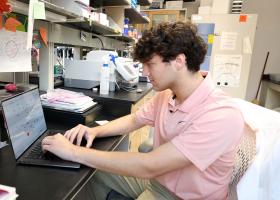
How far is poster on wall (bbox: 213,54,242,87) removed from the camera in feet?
11.8

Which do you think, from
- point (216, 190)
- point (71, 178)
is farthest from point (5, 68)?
point (216, 190)

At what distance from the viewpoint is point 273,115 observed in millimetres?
953

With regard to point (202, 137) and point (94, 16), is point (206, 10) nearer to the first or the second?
point (94, 16)

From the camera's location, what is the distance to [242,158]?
3.20 ft

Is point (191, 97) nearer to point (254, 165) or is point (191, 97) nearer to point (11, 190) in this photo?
point (254, 165)

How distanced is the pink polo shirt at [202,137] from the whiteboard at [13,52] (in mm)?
808

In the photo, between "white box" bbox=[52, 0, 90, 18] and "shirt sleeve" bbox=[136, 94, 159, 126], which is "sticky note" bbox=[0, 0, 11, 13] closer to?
"white box" bbox=[52, 0, 90, 18]

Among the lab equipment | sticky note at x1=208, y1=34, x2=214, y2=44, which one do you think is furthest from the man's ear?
sticky note at x1=208, y1=34, x2=214, y2=44

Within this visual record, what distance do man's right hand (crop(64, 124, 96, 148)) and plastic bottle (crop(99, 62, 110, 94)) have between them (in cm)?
70

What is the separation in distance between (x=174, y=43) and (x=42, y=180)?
2.18 ft

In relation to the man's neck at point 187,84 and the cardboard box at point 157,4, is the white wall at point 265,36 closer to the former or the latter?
the cardboard box at point 157,4

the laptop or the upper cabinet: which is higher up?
the upper cabinet

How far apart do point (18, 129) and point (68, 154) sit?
0.22m

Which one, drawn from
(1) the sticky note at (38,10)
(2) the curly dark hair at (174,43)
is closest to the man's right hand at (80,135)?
(2) the curly dark hair at (174,43)
